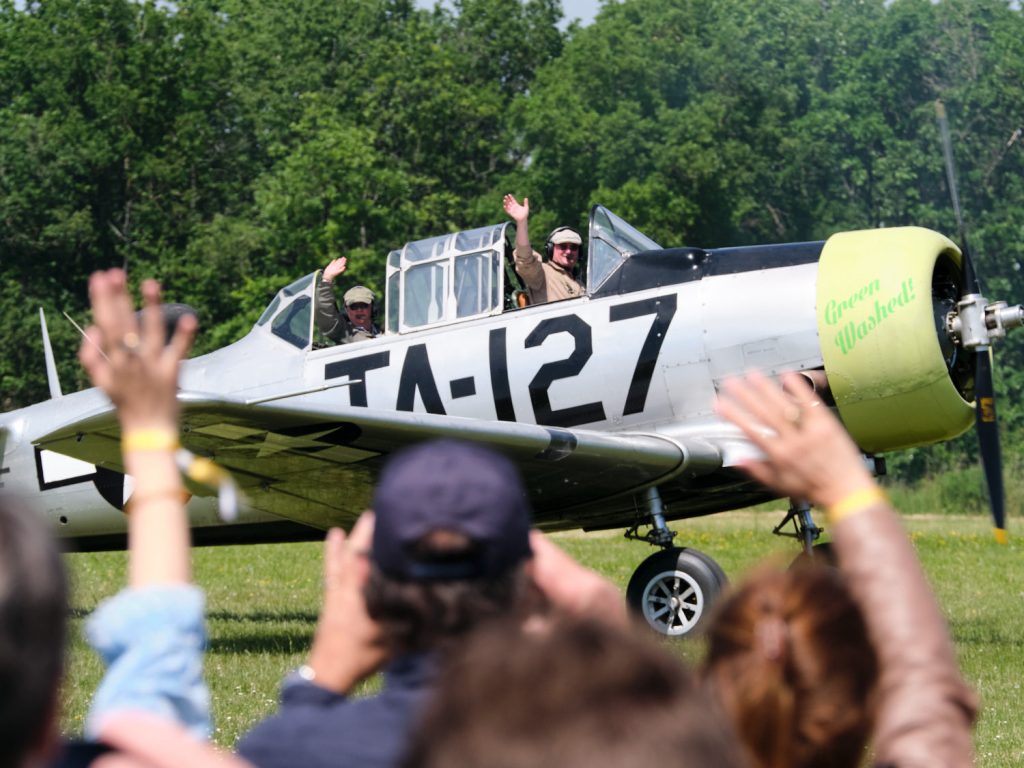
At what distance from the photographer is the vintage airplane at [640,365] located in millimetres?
9016

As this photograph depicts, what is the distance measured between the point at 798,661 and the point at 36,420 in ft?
32.2

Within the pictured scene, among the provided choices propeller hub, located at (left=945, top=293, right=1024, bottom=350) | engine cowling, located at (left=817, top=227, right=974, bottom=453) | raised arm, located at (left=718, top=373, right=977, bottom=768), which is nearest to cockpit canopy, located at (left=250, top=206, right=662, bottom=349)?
engine cowling, located at (left=817, top=227, right=974, bottom=453)

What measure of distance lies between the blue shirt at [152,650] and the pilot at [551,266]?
25.2 ft

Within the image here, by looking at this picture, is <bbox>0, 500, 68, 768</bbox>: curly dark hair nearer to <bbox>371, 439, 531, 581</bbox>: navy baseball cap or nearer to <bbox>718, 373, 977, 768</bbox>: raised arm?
<bbox>371, 439, 531, 581</bbox>: navy baseball cap

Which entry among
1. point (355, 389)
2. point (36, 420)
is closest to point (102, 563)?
point (36, 420)

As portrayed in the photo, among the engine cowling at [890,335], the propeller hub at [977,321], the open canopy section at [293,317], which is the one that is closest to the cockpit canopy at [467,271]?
the open canopy section at [293,317]

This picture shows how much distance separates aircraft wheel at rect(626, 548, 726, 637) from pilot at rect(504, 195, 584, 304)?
1745 millimetres

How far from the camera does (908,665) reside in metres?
2.11

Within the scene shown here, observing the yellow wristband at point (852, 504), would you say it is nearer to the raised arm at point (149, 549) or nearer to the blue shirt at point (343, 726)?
the blue shirt at point (343, 726)

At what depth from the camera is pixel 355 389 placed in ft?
33.1

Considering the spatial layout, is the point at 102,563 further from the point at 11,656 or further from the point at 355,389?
the point at 11,656

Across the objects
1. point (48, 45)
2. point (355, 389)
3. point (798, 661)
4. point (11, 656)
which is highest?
point (48, 45)

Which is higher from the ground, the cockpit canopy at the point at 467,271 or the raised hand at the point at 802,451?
the cockpit canopy at the point at 467,271

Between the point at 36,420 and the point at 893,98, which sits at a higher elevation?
the point at 893,98
